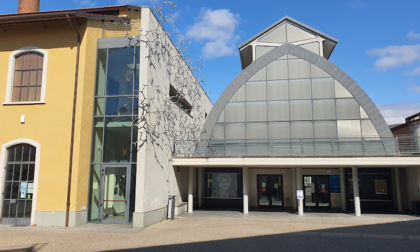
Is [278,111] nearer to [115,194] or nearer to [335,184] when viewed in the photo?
[335,184]

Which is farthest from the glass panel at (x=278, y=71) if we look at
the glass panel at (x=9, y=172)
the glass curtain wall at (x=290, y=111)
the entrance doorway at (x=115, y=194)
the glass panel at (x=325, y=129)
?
the glass panel at (x=9, y=172)

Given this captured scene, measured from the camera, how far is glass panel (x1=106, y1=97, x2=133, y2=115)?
531 inches

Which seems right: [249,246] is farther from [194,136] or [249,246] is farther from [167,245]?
[194,136]

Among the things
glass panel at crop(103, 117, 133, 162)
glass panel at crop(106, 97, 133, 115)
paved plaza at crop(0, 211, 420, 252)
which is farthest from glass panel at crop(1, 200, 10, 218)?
glass panel at crop(106, 97, 133, 115)

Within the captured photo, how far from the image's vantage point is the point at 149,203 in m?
13.1

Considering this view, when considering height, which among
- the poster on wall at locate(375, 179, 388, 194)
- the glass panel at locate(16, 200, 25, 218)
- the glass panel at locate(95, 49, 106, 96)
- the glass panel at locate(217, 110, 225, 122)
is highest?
the glass panel at locate(95, 49, 106, 96)

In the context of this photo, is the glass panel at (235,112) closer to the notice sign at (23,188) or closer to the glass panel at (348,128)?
the glass panel at (348,128)

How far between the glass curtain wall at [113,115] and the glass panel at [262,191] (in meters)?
10.2

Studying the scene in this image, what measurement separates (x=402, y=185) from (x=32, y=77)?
829 inches

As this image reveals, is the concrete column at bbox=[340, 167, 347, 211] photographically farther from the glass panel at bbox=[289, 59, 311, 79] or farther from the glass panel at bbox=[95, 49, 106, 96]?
the glass panel at bbox=[95, 49, 106, 96]

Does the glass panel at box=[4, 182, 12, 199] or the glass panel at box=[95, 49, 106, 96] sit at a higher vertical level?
the glass panel at box=[95, 49, 106, 96]

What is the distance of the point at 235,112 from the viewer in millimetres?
20016

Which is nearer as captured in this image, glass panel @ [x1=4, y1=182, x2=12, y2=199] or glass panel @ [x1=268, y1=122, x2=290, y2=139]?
glass panel @ [x1=4, y1=182, x2=12, y2=199]

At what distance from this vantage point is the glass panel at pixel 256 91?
65.4 feet
